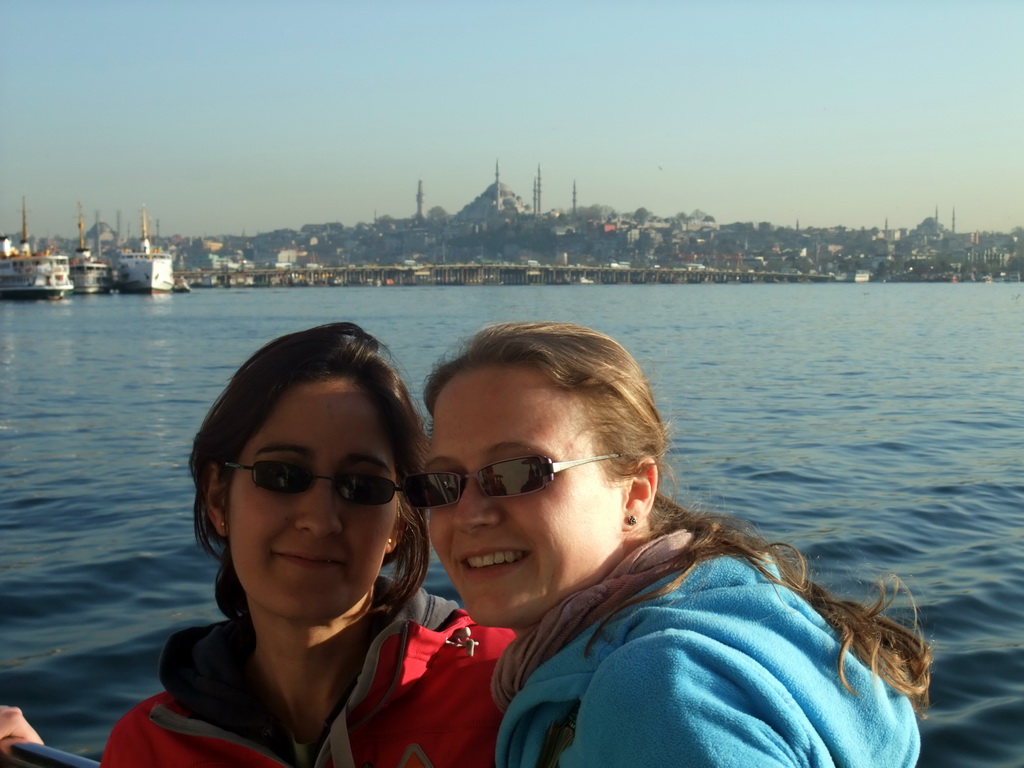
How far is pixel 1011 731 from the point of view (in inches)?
166

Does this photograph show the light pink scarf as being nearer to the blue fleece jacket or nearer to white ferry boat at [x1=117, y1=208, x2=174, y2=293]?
the blue fleece jacket

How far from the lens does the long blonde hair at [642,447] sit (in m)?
1.42

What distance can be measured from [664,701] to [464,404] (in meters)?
0.54

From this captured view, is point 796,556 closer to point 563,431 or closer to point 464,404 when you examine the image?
point 563,431

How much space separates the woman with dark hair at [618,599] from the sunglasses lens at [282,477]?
320mm

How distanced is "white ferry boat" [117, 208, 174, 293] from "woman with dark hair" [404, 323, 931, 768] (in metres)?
89.3

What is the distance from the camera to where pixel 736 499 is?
874 cm

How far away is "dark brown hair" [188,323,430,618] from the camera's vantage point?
192 centimetres

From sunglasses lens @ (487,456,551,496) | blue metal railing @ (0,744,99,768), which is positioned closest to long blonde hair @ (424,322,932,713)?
sunglasses lens @ (487,456,551,496)

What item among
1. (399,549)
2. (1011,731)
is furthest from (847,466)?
(399,549)

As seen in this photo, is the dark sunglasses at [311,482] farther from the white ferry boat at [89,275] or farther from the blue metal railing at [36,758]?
the white ferry boat at [89,275]

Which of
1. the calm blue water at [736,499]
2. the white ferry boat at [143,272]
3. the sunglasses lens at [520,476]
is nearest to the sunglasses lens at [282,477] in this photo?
the sunglasses lens at [520,476]

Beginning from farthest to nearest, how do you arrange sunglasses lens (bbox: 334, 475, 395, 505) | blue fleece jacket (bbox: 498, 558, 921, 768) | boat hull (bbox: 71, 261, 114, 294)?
boat hull (bbox: 71, 261, 114, 294) < sunglasses lens (bbox: 334, 475, 395, 505) < blue fleece jacket (bbox: 498, 558, 921, 768)

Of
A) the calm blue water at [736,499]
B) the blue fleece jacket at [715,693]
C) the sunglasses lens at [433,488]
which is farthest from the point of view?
the calm blue water at [736,499]
